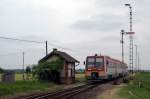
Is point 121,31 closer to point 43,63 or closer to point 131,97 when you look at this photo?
point 43,63

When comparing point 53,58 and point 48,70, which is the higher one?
point 53,58

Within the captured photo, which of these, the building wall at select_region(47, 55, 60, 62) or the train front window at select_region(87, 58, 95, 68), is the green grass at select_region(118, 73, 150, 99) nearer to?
the train front window at select_region(87, 58, 95, 68)

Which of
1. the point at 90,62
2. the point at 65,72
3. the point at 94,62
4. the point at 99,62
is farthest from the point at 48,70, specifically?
the point at 99,62

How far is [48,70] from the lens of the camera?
→ 45.7m

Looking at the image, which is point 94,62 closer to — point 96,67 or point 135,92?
point 96,67

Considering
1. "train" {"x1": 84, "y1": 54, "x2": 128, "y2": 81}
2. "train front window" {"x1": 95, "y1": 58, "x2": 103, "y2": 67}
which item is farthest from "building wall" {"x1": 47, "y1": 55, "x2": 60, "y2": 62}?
"train front window" {"x1": 95, "y1": 58, "x2": 103, "y2": 67}

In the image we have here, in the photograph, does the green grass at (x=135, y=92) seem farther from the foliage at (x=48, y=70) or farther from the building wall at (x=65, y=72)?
the foliage at (x=48, y=70)

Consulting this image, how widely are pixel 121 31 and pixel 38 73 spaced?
24.2m

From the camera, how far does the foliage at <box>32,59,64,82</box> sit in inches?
1800

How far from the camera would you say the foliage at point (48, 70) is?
45719mm

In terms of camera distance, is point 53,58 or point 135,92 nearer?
point 135,92

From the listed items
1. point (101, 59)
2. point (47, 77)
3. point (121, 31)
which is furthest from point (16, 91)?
point (121, 31)

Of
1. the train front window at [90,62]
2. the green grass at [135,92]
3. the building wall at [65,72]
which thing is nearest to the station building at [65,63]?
the building wall at [65,72]

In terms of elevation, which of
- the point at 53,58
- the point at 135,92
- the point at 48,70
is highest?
the point at 53,58
